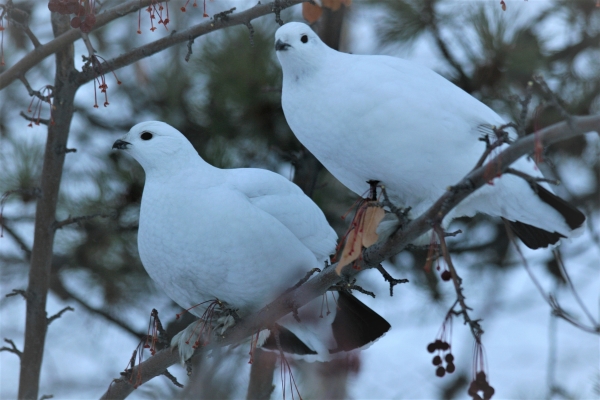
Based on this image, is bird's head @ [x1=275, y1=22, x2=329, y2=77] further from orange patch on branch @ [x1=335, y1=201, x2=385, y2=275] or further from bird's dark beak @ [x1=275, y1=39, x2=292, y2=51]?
orange patch on branch @ [x1=335, y1=201, x2=385, y2=275]

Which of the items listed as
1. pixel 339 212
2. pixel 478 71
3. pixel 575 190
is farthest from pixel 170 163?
pixel 575 190

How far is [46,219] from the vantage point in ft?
9.61

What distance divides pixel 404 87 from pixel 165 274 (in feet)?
3.33

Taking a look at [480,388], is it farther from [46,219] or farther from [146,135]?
[46,219]

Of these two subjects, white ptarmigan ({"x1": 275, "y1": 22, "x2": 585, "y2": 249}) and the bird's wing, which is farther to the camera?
the bird's wing

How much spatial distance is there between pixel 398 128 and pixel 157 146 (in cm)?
93

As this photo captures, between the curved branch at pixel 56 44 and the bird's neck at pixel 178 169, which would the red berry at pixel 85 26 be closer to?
the curved branch at pixel 56 44

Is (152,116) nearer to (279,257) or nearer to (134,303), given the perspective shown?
(134,303)

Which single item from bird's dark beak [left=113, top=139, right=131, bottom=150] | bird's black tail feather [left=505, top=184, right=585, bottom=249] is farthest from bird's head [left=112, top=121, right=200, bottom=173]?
bird's black tail feather [left=505, top=184, right=585, bottom=249]

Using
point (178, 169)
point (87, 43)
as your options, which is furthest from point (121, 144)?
point (87, 43)

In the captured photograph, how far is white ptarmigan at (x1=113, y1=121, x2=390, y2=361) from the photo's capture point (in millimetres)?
2574

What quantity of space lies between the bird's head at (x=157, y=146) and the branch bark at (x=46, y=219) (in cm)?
26

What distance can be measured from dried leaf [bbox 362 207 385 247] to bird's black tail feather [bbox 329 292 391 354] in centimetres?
82

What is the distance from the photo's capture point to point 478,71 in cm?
372
